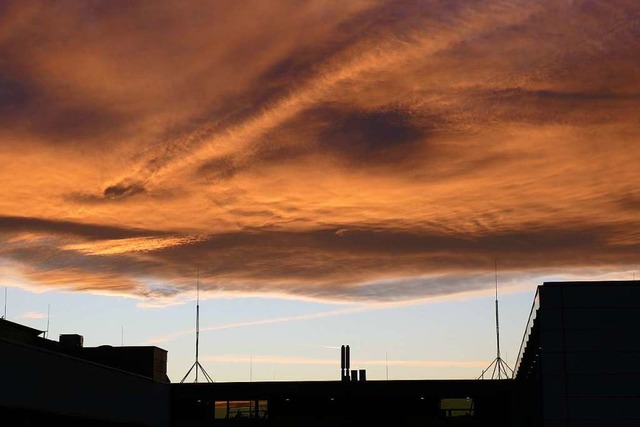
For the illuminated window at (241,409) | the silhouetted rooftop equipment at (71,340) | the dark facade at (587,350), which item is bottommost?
the illuminated window at (241,409)

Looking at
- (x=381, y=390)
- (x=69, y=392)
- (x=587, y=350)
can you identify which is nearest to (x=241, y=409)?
(x=381, y=390)

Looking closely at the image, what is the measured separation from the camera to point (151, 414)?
67.1 meters

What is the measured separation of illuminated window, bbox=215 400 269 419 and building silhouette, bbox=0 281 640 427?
76 millimetres

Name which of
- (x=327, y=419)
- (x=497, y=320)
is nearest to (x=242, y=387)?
(x=327, y=419)

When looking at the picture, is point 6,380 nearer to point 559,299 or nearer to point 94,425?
point 94,425

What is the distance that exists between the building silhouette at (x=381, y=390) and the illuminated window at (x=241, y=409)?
0.08 meters

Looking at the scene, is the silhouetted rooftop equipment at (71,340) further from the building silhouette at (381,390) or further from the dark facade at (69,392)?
the dark facade at (69,392)

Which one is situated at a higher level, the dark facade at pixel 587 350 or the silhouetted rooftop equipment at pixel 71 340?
the silhouetted rooftop equipment at pixel 71 340

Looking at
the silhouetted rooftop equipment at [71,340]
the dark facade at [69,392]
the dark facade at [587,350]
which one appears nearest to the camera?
the dark facade at [69,392]

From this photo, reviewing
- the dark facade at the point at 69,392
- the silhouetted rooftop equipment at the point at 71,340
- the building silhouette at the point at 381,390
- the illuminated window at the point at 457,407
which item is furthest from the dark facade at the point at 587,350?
the silhouetted rooftop equipment at the point at 71,340

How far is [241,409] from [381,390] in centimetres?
1120

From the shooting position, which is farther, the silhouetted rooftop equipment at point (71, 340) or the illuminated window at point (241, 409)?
the silhouetted rooftop equipment at point (71, 340)

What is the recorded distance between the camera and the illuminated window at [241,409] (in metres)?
74.1

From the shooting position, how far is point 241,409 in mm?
74375
